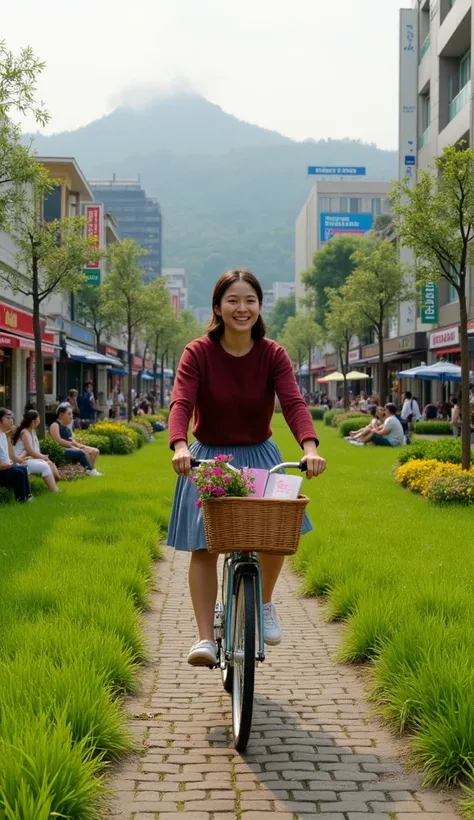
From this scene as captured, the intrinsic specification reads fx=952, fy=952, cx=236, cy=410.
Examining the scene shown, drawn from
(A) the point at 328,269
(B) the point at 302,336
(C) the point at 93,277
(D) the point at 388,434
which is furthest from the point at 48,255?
(A) the point at 328,269

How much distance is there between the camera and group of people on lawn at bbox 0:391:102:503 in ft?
38.7

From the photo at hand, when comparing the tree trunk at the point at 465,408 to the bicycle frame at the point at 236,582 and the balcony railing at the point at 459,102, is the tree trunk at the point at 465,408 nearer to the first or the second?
the bicycle frame at the point at 236,582

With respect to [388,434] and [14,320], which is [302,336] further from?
[388,434]

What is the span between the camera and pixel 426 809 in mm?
3445

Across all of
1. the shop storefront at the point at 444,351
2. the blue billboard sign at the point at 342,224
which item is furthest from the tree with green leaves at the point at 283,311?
the shop storefront at the point at 444,351

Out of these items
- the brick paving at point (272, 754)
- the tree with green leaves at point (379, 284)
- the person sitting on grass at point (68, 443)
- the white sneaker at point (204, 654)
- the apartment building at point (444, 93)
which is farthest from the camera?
the tree with green leaves at point (379, 284)

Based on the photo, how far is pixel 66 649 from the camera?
464cm

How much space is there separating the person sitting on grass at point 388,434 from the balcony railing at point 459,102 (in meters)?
13.1

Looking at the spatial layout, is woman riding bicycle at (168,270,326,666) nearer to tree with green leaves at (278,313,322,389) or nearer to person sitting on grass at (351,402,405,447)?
person sitting on grass at (351,402,405,447)

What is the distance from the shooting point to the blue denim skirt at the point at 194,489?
4512mm

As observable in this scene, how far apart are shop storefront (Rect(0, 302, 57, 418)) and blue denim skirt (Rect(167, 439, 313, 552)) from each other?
63.0ft

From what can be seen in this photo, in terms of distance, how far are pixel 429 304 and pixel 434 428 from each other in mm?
8132

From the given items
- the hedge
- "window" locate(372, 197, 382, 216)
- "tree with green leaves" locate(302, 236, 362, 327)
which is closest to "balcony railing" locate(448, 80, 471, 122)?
the hedge

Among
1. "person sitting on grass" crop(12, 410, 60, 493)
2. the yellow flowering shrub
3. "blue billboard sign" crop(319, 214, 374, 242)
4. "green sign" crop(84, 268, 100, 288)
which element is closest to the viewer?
the yellow flowering shrub
